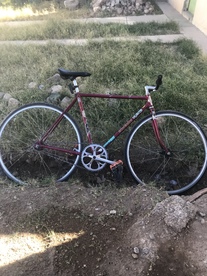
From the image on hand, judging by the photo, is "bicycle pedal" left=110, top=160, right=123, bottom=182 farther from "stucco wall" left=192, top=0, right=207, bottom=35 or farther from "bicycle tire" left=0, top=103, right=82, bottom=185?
"stucco wall" left=192, top=0, right=207, bottom=35

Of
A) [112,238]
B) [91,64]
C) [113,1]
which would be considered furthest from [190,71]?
[113,1]

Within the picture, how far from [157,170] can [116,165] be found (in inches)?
26.1

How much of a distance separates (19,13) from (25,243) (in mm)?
8068

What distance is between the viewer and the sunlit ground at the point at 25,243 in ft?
6.80

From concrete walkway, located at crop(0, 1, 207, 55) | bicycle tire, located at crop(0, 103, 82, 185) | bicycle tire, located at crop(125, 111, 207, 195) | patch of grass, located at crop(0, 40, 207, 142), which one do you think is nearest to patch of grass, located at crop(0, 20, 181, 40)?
concrete walkway, located at crop(0, 1, 207, 55)

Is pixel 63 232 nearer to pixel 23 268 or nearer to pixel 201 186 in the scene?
pixel 23 268

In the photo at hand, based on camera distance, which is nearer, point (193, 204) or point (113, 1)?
point (193, 204)

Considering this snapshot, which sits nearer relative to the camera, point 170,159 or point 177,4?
point 170,159

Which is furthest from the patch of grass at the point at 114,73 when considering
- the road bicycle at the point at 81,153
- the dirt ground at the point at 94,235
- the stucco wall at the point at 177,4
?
the stucco wall at the point at 177,4

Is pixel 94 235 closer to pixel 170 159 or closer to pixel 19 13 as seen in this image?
pixel 170 159

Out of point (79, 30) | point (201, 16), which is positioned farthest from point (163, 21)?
point (79, 30)

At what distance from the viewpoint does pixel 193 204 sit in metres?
2.35

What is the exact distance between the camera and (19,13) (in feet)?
27.6

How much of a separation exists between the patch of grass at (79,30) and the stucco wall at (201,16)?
1.80 ft
